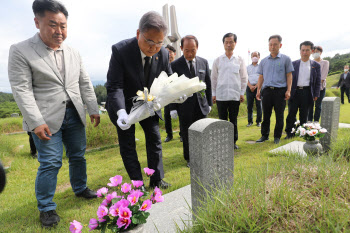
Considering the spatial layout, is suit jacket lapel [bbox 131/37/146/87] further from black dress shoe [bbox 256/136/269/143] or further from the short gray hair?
black dress shoe [bbox 256/136/269/143]

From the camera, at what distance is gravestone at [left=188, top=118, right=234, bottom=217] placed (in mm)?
2045

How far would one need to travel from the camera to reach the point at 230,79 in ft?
15.6

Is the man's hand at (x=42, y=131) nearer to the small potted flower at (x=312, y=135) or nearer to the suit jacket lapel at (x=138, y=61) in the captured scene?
the suit jacket lapel at (x=138, y=61)

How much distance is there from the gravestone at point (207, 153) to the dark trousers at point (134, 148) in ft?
2.77

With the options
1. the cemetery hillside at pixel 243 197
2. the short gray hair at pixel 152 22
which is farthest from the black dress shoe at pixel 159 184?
the short gray hair at pixel 152 22

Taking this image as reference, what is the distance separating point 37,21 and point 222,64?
361cm

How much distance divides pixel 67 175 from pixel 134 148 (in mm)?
2006

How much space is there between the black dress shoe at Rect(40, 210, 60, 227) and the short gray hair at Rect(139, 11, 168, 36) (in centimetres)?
219

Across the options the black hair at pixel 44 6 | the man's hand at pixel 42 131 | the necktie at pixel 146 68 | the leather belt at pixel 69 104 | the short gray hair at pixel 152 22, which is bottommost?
the man's hand at pixel 42 131

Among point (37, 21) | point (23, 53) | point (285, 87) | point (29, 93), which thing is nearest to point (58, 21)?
point (37, 21)

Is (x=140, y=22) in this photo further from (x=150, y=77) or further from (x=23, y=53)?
(x=23, y=53)

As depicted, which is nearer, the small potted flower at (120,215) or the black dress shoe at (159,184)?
the small potted flower at (120,215)

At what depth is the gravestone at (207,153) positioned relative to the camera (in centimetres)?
204

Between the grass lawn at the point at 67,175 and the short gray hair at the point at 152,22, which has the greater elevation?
the short gray hair at the point at 152,22
